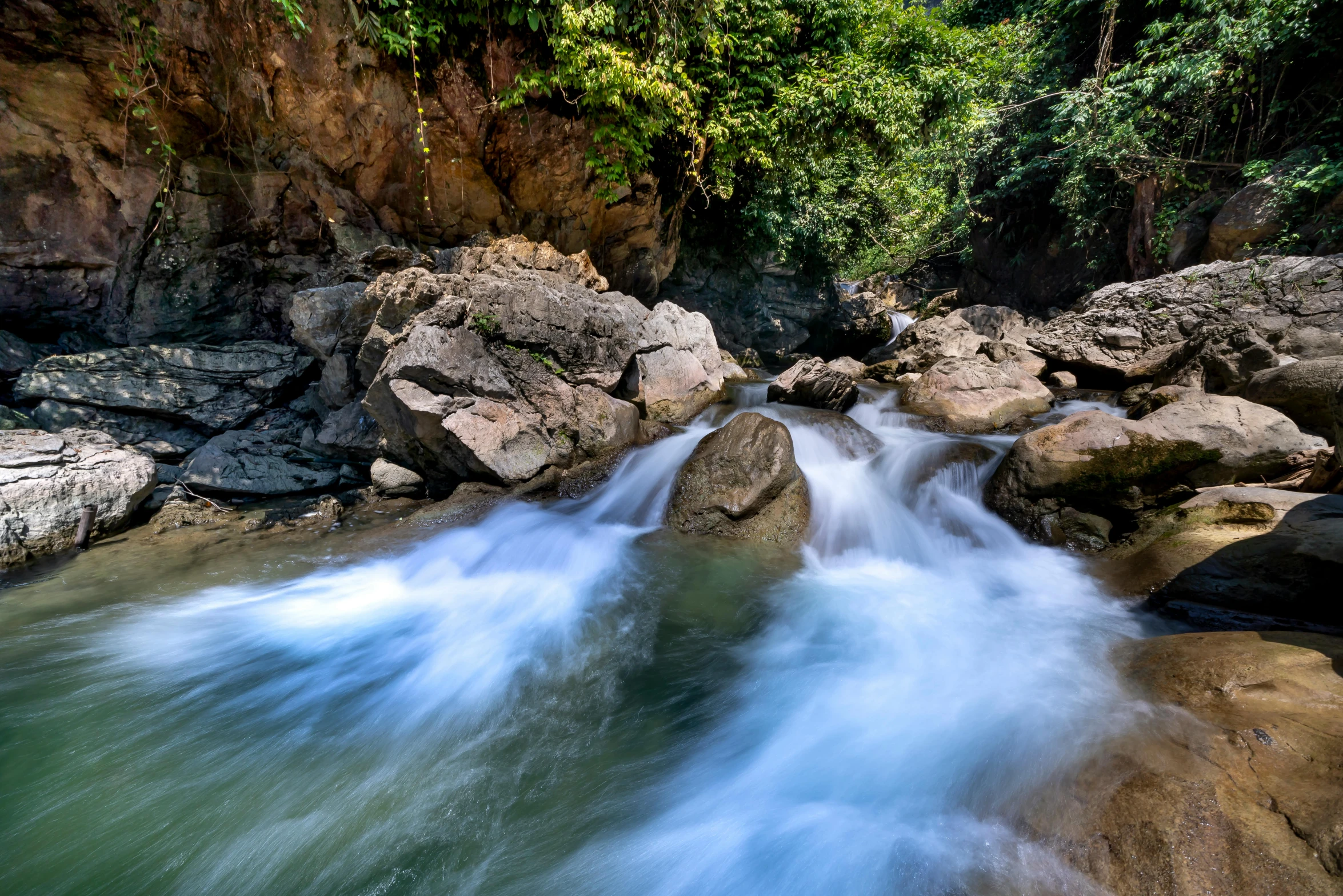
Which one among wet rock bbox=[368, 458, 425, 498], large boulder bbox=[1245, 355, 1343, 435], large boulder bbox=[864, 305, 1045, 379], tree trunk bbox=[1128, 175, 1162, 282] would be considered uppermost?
tree trunk bbox=[1128, 175, 1162, 282]

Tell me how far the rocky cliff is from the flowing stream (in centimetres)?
509

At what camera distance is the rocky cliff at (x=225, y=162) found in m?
5.91

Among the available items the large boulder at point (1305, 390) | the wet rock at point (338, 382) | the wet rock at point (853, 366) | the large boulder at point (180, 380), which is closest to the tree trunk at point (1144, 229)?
the wet rock at point (853, 366)

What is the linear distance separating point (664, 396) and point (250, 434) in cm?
547

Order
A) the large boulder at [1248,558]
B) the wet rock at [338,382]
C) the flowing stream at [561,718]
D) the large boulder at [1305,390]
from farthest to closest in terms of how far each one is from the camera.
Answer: the wet rock at [338,382] < the large boulder at [1305,390] < the large boulder at [1248,558] < the flowing stream at [561,718]

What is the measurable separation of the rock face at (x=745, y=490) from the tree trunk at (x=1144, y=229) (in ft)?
32.9

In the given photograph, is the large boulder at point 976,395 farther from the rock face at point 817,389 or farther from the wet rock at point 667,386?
the wet rock at point 667,386

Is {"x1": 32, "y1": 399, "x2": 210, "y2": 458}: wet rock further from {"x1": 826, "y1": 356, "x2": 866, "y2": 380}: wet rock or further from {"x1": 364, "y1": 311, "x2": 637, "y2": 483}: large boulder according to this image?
{"x1": 826, "y1": 356, "x2": 866, "y2": 380}: wet rock

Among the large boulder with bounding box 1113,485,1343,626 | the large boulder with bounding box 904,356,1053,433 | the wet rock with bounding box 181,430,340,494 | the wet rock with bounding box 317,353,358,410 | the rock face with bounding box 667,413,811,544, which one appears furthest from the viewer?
the large boulder with bounding box 904,356,1053,433

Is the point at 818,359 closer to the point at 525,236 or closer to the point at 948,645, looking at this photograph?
the point at 525,236

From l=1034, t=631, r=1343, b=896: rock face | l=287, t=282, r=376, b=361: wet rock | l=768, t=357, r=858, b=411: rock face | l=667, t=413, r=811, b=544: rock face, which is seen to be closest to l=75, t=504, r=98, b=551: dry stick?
l=287, t=282, r=376, b=361: wet rock

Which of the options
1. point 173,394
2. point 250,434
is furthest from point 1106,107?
point 173,394

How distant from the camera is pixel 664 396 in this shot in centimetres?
730

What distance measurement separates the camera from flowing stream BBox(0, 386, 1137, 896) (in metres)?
1.89
